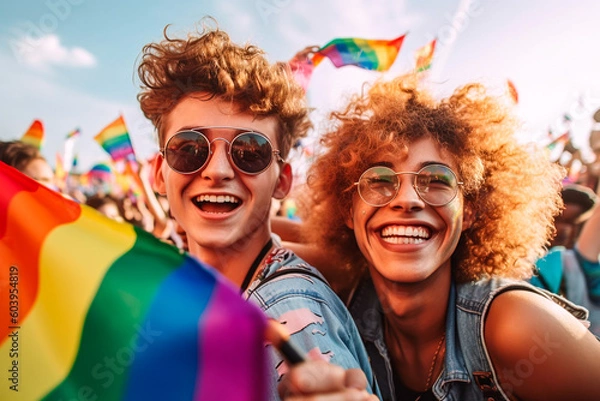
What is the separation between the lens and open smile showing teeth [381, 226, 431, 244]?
2.08 m

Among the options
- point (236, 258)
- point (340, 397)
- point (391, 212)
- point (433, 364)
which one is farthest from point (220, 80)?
point (433, 364)

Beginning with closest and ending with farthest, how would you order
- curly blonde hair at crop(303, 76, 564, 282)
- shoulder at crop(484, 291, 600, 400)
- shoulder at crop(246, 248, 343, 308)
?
shoulder at crop(246, 248, 343, 308) < shoulder at crop(484, 291, 600, 400) < curly blonde hair at crop(303, 76, 564, 282)

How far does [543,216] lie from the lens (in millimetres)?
2623

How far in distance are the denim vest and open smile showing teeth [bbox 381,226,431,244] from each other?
385 millimetres

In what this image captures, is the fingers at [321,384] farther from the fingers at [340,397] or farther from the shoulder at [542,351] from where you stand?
the shoulder at [542,351]

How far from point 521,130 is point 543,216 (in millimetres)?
507

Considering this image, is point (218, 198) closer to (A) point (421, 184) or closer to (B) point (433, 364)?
(A) point (421, 184)

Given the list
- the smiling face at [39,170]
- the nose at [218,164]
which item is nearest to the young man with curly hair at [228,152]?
the nose at [218,164]

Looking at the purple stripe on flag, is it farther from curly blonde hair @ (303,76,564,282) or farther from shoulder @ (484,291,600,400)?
curly blonde hair @ (303,76,564,282)

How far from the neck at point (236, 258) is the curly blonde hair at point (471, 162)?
0.61 metres

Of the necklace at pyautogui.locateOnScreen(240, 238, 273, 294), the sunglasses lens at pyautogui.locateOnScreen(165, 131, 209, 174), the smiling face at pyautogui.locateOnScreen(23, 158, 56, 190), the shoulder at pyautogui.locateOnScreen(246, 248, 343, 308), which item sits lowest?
the shoulder at pyautogui.locateOnScreen(246, 248, 343, 308)

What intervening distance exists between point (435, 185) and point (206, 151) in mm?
1036

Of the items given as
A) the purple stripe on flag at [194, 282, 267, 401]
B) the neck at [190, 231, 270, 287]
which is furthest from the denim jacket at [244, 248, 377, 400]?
the neck at [190, 231, 270, 287]

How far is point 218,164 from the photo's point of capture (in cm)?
192
